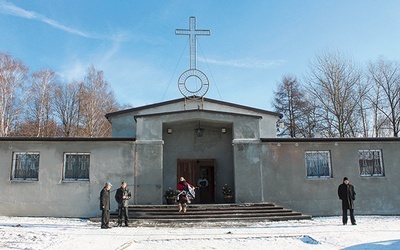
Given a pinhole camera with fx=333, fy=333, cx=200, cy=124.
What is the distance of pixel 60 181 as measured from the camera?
14633 mm

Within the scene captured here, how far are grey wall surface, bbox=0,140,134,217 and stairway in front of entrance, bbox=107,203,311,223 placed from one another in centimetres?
177

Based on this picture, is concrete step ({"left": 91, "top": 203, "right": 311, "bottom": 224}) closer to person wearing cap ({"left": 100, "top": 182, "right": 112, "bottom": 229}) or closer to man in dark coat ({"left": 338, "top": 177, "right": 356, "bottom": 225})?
person wearing cap ({"left": 100, "top": 182, "right": 112, "bottom": 229})

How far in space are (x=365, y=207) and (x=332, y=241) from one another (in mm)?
7930

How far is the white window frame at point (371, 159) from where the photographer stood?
15734 mm

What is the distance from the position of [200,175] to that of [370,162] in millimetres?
8239

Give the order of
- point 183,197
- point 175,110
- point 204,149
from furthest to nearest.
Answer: point 175,110 < point 204,149 < point 183,197

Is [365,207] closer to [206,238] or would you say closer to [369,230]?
[369,230]

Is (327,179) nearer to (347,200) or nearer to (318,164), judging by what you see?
(318,164)

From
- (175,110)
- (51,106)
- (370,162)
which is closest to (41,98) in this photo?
(51,106)

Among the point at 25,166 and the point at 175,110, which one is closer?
the point at 25,166

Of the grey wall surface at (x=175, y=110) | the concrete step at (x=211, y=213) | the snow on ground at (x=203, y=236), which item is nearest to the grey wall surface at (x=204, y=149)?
the grey wall surface at (x=175, y=110)

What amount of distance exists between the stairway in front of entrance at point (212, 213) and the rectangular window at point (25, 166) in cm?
437

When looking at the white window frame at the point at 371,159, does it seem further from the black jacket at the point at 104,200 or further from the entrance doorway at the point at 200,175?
the black jacket at the point at 104,200

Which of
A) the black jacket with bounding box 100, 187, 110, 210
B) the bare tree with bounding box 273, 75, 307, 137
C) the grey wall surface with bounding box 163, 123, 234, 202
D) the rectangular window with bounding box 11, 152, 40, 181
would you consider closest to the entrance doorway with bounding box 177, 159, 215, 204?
the grey wall surface with bounding box 163, 123, 234, 202
